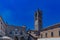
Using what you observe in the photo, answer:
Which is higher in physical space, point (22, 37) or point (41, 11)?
point (41, 11)

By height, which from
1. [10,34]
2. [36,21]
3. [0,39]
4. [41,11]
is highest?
[41,11]

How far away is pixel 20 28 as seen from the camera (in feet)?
266

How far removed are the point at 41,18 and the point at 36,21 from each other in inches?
199

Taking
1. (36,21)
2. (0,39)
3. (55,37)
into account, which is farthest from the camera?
(36,21)

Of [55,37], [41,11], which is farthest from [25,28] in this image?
[55,37]

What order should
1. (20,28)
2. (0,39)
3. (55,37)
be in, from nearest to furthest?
(0,39) → (55,37) → (20,28)

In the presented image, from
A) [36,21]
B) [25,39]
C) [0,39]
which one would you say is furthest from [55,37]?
[36,21]

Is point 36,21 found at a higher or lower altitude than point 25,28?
higher

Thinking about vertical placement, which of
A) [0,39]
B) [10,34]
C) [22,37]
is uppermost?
[10,34]

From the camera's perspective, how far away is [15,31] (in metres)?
76.4

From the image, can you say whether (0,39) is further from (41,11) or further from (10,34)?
(41,11)

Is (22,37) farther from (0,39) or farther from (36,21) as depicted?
(36,21)

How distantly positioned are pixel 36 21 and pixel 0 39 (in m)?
63.9

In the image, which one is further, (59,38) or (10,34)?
(10,34)
